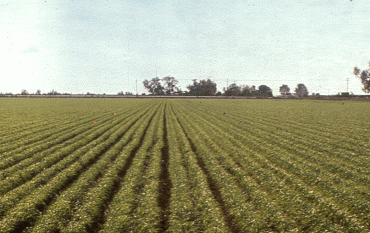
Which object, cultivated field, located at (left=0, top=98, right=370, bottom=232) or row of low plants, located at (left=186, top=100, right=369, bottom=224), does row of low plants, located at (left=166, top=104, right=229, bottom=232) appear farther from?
row of low plants, located at (left=186, top=100, right=369, bottom=224)

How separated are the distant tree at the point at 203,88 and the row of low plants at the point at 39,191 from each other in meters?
175

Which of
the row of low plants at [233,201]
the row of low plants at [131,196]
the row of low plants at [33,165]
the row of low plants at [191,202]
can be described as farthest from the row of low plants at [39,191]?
the row of low plants at [233,201]

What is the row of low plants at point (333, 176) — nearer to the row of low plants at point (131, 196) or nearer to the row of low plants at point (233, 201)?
the row of low plants at point (233, 201)

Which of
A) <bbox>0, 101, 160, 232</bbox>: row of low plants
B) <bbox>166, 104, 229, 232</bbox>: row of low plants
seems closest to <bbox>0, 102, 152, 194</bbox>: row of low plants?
<bbox>0, 101, 160, 232</bbox>: row of low plants

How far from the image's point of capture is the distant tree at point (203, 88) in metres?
186

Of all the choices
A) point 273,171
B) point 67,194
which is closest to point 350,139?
point 273,171

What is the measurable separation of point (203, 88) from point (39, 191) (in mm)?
183411

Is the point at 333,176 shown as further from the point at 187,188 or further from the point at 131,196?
the point at 131,196

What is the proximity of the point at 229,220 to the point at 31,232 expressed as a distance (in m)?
6.31

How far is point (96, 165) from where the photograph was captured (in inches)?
472

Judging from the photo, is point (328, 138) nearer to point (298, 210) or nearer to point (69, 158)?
point (298, 210)

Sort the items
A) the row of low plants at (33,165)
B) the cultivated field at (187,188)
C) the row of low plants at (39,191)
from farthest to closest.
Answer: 1. the row of low plants at (33,165)
2. the row of low plants at (39,191)
3. the cultivated field at (187,188)

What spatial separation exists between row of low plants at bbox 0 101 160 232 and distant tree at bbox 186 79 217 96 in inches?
6898

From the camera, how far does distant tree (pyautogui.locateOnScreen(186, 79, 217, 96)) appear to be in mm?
185875
